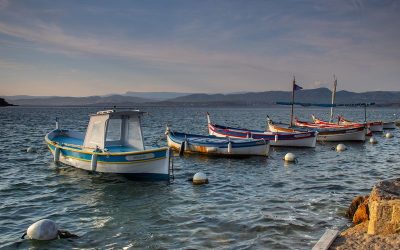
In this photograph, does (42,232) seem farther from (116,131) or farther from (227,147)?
(227,147)

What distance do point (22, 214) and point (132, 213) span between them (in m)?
4.05

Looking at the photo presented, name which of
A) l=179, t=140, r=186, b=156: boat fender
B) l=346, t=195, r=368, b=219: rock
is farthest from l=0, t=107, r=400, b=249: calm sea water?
l=179, t=140, r=186, b=156: boat fender

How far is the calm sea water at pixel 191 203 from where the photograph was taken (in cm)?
1139

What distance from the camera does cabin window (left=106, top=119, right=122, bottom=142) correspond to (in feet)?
66.7

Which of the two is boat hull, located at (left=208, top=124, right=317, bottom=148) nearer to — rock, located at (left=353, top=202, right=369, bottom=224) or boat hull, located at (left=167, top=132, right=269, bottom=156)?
boat hull, located at (left=167, top=132, right=269, bottom=156)

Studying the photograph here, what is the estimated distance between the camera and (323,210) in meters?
13.9

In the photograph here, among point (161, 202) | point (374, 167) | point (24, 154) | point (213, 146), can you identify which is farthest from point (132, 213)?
point (24, 154)

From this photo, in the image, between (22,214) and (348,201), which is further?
(348,201)

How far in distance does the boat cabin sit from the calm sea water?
184 centimetres

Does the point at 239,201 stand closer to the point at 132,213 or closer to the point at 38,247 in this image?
the point at 132,213

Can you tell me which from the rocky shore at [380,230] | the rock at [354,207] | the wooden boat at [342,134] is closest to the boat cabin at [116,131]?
the rock at [354,207]

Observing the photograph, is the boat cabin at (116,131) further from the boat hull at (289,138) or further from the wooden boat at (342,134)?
the wooden boat at (342,134)

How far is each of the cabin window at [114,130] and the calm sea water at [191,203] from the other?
7.19ft

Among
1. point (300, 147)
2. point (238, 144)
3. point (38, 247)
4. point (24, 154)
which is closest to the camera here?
point (38, 247)
